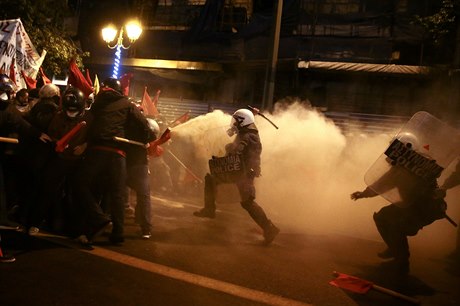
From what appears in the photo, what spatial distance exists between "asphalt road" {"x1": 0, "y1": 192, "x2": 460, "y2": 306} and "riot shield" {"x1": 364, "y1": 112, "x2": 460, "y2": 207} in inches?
42.1

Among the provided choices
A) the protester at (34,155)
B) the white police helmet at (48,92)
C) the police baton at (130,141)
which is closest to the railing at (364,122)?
the white police helmet at (48,92)

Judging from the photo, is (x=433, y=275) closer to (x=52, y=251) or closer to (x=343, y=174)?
(x=343, y=174)

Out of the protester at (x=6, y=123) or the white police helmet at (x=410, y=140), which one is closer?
the protester at (x=6, y=123)

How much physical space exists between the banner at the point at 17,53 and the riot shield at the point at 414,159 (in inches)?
292

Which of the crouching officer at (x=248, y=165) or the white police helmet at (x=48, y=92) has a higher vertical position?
the white police helmet at (x=48, y=92)

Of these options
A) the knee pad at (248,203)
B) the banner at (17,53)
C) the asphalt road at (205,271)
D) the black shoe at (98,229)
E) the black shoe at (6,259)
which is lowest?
the asphalt road at (205,271)

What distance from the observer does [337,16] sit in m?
14.9

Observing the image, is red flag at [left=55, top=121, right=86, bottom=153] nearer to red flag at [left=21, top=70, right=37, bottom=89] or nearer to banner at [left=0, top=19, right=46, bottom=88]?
red flag at [left=21, top=70, right=37, bottom=89]

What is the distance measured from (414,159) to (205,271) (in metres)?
2.83

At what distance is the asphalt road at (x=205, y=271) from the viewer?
3.66 meters

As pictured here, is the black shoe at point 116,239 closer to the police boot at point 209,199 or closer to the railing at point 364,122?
the police boot at point 209,199

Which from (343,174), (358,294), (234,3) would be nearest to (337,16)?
(234,3)

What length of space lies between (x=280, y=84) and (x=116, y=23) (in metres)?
8.92

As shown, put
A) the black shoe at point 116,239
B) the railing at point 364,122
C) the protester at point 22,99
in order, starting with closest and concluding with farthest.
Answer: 1. the black shoe at point 116,239
2. the protester at point 22,99
3. the railing at point 364,122
